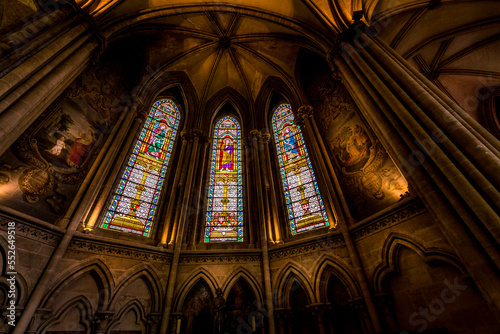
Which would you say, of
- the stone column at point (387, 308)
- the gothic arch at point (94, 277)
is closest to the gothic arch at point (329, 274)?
the stone column at point (387, 308)

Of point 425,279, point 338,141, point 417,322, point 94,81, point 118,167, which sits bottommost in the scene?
point 417,322

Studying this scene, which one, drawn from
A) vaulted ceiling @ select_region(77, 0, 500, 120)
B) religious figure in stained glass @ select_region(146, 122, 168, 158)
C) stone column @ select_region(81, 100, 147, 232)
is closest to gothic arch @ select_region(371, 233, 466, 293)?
vaulted ceiling @ select_region(77, 0, 500, 120)

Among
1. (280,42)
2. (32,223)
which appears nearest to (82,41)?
(32,223)

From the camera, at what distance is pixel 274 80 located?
1042 centimetres

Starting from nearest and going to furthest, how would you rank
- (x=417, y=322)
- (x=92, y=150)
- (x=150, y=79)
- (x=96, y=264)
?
(x=417, y=322) < (x=96, y=264) < (x=92, y=150) < (x=150, y=79)

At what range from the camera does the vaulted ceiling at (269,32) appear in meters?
6.96

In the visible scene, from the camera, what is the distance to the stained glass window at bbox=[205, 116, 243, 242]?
745 cm

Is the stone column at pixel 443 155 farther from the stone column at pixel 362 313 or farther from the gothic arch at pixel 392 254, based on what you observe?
the stone column at pixel 362 313

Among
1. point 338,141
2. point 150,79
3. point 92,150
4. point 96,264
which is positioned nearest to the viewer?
point 96,264

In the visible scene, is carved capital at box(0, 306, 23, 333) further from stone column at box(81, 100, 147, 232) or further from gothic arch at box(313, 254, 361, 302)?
gothic arch at box(313, 254, 361, 302)

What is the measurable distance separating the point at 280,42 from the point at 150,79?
219 inches

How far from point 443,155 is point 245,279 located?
520 cm

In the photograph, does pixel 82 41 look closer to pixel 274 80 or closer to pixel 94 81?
pixel 94 81

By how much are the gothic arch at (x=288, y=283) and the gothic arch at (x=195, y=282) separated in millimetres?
1579
